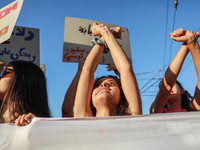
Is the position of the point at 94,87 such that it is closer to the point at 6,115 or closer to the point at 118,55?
the point at 118,55

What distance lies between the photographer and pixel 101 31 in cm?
196

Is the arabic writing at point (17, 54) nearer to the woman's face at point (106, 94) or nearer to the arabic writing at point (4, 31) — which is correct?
the arabic writing at point (4, 31)

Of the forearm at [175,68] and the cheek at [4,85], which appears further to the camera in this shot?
the forearm at [175,68]

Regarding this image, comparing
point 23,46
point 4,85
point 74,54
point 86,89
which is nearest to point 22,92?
point 4,85

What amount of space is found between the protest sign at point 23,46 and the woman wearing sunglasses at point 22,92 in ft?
3.37

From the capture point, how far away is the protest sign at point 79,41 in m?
2.93

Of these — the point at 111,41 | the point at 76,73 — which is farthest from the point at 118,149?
the point at 76,73

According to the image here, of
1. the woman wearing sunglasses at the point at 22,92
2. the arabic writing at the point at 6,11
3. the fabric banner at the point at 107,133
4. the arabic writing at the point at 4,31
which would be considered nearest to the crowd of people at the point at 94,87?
the woman wearing sunglasses at the point at 22,92

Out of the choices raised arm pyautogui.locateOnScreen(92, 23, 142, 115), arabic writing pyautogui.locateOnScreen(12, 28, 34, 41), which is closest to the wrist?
raised arm pyautogui.locateOnScreen(92, 23, 142, 115)

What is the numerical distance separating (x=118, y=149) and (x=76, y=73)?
1.22 metres

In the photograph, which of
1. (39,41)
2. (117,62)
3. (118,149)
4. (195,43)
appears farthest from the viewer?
(39,41)

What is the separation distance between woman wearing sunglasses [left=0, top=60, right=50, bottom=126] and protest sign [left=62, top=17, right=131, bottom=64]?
1038 mm

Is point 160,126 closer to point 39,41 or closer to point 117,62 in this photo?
point 117,62

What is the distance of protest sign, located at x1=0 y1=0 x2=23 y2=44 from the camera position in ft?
6.85
